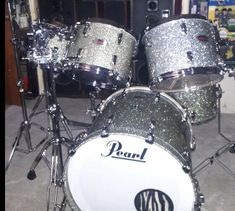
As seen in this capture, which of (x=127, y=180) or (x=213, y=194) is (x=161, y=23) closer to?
(x=127, y=180)

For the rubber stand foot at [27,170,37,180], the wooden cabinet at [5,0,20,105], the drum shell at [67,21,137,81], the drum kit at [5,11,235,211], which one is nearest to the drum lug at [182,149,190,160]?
the drum kit at [5,11,235,211]

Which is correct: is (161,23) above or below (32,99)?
above

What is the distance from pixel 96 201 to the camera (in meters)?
1.63

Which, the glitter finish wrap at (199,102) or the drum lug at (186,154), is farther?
the glitter finish wrap at (199,102)

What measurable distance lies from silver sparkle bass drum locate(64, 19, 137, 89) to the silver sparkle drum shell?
151mm

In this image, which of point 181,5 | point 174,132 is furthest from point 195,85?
point 181,5

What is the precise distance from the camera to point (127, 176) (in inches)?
59.2

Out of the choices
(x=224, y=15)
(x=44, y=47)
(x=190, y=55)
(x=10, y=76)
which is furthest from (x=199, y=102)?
(x=10, y=76)

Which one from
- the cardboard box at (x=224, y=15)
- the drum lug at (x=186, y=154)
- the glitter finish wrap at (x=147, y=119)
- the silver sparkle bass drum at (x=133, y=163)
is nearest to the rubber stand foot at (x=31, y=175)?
the silver sparkle bass drum at (x=133, y=163)

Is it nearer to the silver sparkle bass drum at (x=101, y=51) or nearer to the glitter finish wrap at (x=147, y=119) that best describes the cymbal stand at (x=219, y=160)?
the glitter finish wrap at (x=147, y=119)

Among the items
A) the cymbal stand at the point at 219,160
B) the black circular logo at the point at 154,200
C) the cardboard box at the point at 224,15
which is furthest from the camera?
the cardboard box at the point at 224,15

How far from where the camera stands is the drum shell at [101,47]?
1785 millimetres

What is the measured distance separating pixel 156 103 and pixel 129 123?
258 mm

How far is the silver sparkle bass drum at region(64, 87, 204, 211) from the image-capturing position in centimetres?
144
